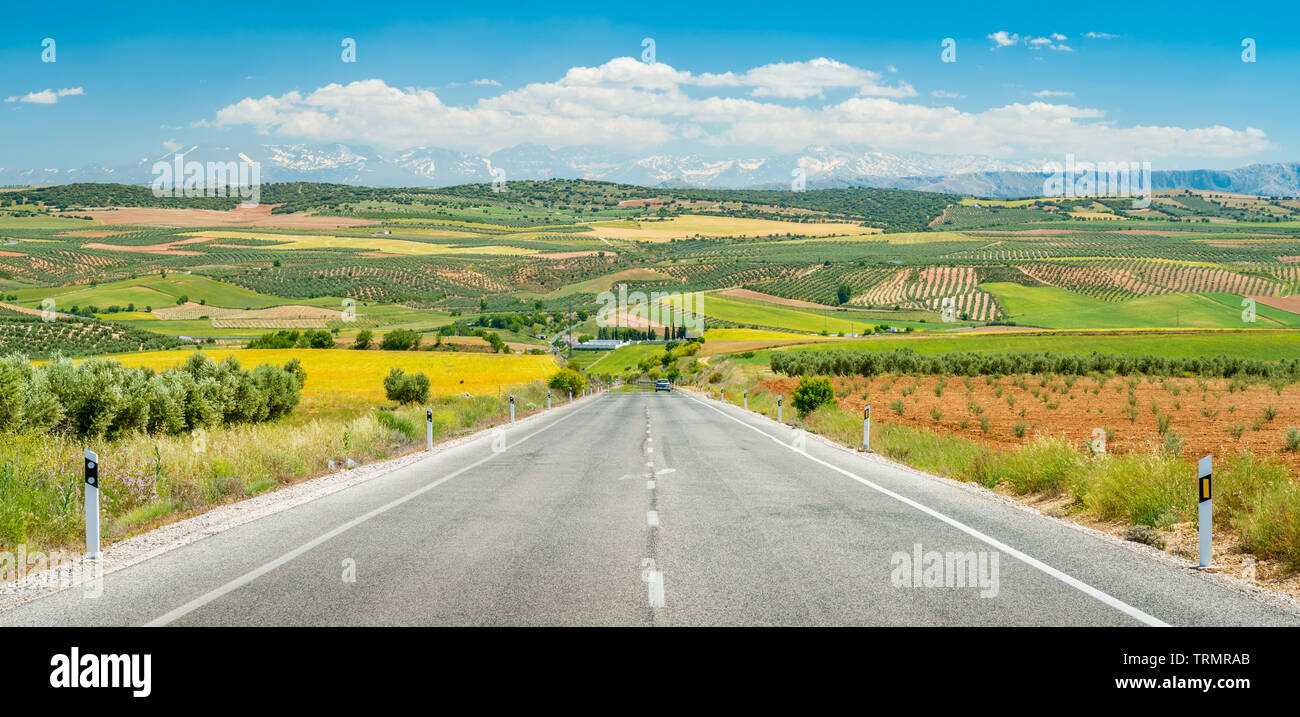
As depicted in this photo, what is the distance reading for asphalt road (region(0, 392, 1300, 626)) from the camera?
608 cm

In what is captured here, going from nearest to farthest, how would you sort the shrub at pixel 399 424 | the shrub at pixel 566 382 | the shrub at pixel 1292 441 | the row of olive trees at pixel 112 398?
the row of olive trees at pixel 112 398 → the shrub at pixel 1292 441 → the shrub at pixel 399 424 → the shrub at pixel 566 382

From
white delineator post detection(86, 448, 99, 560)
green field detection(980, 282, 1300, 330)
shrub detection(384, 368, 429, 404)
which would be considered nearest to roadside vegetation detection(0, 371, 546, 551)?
white delineator post detection(86, 448, 99, 560)

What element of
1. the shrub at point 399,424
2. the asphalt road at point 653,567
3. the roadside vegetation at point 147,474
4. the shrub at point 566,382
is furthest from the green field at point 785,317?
the asphalt road at point 653,567

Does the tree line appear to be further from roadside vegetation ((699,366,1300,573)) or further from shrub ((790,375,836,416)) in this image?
roadside vegetation ((699,366,1300,573))

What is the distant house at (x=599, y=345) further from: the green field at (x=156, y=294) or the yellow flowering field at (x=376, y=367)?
the yellow flowering field at (x=376, y=367)

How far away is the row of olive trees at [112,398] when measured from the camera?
61.0 feet

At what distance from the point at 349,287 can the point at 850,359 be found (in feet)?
375

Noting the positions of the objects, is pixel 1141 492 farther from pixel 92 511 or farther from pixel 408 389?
pixel 408 389

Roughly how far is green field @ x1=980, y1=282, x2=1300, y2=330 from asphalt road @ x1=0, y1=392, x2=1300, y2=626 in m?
Answer: 105

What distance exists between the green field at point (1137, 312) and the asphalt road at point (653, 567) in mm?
105173

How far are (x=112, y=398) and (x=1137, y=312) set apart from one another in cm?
12090
